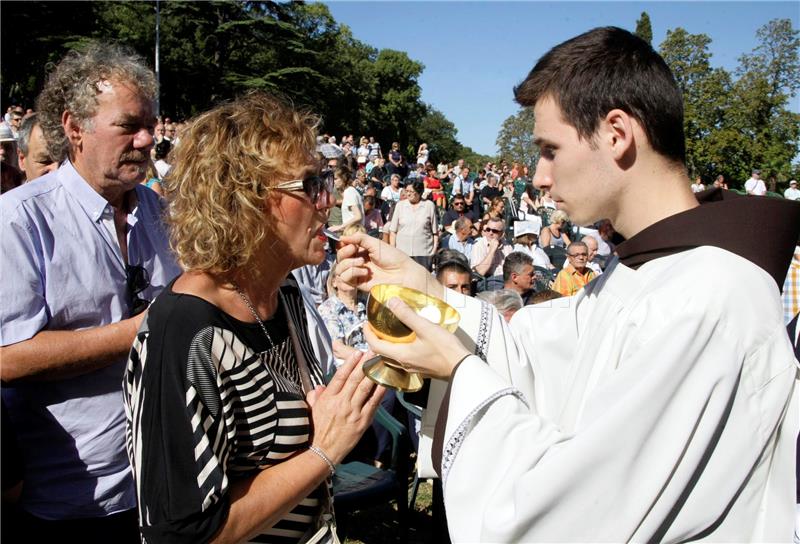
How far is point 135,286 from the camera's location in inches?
93.2

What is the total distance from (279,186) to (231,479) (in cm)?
88

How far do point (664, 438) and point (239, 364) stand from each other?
1.09 m

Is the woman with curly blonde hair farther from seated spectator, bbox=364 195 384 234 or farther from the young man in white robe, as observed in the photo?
seated spectator, bbox=364 195 384 234

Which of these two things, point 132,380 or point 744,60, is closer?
point 132,380

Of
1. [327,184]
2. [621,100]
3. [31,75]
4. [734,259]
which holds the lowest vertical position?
[734,259]

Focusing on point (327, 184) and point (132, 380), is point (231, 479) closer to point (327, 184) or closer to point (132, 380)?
point (132, 380)

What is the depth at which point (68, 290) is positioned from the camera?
7.12 ft

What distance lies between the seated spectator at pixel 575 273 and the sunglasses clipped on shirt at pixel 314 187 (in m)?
6.03

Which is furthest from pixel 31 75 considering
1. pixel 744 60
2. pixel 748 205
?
pixel 748 205

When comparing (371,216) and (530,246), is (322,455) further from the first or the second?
(371,216)

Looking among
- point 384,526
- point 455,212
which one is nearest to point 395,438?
point 384,526

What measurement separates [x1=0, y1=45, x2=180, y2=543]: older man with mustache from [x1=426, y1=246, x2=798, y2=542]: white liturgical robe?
4.43 ft

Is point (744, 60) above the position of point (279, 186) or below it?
above

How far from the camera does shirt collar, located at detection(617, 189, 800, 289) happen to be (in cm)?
150
